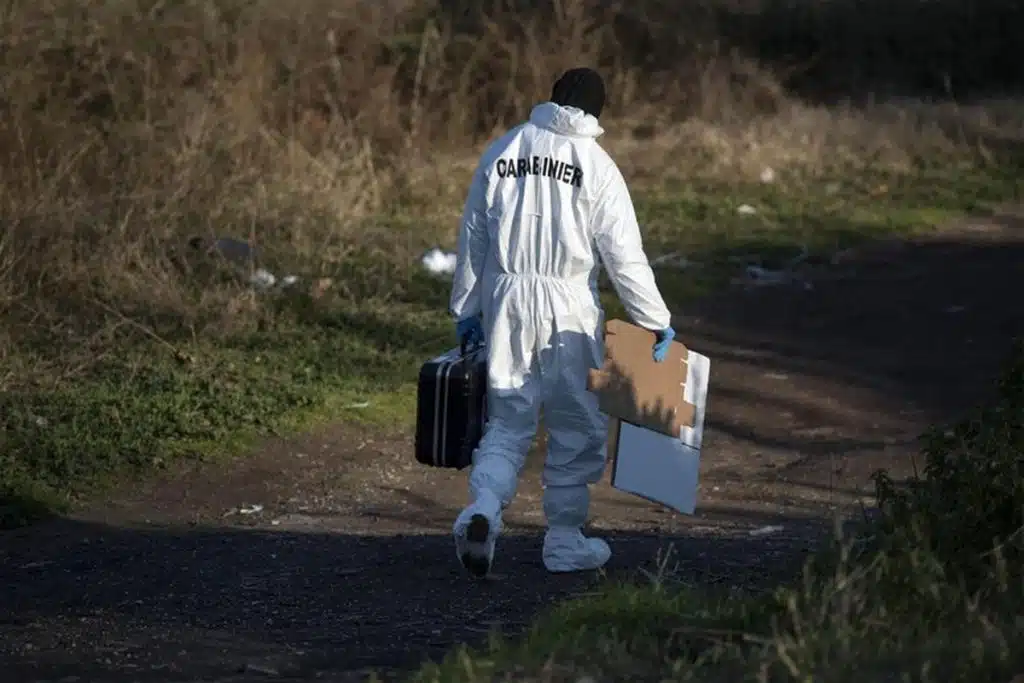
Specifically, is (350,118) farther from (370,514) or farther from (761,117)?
(370,514)

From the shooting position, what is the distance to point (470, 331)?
7.27m

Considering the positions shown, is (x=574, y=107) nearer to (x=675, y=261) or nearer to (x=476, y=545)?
(x=476, y=545)

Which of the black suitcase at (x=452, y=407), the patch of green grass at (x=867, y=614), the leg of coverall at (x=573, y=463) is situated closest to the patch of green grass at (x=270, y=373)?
the black suitcase at (x=452, y=407)

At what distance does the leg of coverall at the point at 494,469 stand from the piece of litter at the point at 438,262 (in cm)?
659

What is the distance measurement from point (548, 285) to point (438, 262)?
6873 mm

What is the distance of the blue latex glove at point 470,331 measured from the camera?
23.7 ft

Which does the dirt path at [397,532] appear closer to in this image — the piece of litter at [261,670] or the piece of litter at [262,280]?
the piece of litter at [261,670]

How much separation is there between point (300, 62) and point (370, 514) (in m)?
8.83

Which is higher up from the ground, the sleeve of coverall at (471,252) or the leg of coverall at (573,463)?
the sleeve of coverall at (471,252)

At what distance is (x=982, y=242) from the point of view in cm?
1641

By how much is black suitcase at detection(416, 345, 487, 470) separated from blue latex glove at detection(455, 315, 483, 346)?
62 millimetres

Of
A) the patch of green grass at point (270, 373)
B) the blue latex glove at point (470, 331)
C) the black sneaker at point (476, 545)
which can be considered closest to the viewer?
the black sneaker at point (476, 545)

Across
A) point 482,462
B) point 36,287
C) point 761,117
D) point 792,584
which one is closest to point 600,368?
point 482,462

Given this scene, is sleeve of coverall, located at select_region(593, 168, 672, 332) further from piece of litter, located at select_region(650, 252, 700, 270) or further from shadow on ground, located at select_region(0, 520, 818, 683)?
piece of litter, located at select_region(650, 252, 700, 270)
